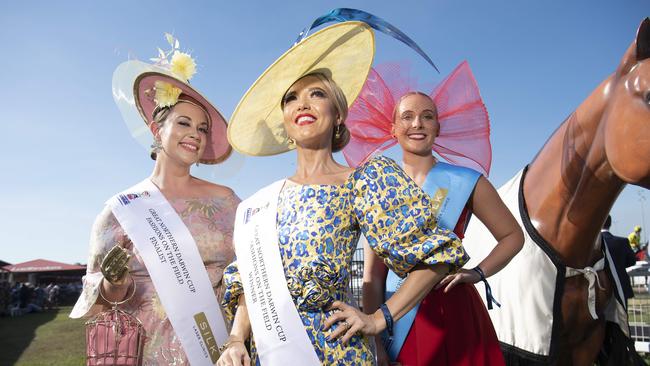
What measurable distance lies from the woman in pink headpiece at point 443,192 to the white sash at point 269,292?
40 cm

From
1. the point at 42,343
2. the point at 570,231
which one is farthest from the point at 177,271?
the point at 42,343

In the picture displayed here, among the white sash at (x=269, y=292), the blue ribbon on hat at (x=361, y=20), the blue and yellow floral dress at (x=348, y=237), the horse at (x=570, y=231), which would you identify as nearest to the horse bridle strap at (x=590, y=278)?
the horse at (x=570, y=231)

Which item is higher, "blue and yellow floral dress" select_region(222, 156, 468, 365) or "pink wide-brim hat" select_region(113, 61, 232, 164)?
"pink wide-brim hat" select_region(113, 61, 232, 164)

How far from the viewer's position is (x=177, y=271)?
2.45 meters

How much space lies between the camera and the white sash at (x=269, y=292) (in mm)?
1588

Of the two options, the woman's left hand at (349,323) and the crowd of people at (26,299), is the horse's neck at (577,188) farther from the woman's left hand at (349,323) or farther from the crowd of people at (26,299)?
the crowd of people at (26,299)

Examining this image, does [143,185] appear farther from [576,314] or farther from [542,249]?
[576,314]

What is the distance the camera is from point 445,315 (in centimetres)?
209

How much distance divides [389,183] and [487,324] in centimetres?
97

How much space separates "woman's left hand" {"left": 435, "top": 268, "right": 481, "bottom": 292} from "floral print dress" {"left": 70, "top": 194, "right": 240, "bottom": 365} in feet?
3.80

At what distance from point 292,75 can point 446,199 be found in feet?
2.98

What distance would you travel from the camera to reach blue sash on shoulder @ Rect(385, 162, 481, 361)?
2129 millimetres

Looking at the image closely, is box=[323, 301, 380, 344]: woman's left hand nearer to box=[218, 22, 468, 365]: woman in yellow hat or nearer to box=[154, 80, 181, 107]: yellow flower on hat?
box=[218, 22, 468, 365]: woman in yellow hat

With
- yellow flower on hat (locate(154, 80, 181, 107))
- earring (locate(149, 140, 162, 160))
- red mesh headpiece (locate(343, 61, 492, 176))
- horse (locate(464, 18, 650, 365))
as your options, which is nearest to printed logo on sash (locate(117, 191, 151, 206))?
earring (locate(149, 140, 162, 160))
